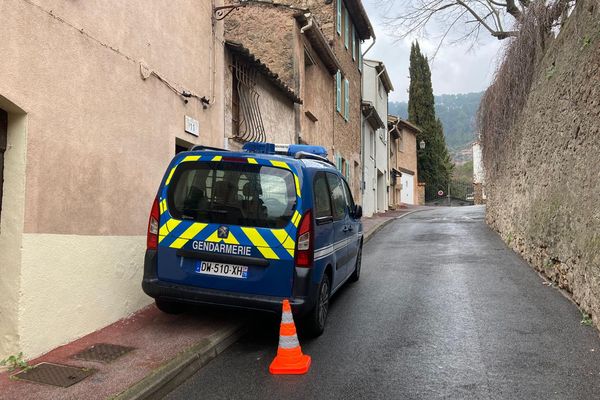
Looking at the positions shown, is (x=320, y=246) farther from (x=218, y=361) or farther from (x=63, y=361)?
(x=63, y=361)

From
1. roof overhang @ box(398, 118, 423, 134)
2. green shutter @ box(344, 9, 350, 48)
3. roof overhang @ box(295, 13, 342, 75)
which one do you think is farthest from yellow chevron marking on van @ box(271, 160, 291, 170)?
roof overhang @ box(398, 118, 423, 134)

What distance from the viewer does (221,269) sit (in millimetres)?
4602

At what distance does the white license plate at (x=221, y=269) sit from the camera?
15.0ft

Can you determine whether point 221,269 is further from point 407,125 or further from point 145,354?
point 407,125

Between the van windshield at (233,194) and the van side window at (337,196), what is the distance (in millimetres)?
1166

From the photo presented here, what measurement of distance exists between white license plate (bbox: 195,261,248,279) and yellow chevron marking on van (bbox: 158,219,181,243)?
43 centimetres

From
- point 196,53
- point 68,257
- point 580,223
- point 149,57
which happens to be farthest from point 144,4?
point 580,223

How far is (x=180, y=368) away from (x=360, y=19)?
60.7 feet

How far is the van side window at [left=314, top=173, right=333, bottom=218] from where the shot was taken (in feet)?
16.4

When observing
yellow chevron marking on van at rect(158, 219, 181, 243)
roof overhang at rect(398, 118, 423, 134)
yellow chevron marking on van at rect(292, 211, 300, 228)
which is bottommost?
yellow chevron marking on van at rect(158, 219, 181, 243)

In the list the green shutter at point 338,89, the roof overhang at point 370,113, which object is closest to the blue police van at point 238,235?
the green shutter at point 338,89

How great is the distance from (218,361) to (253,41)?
9.42 metres

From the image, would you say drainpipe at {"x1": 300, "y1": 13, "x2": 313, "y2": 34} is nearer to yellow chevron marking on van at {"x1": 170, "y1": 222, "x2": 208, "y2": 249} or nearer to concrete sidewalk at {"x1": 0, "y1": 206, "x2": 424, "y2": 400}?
concrete sidewalk at {"x1": 0, "y1": 206, "x2": 424, "y2": 400}

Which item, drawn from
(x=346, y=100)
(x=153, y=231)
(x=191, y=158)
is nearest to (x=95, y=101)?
(x=191, y=158)
